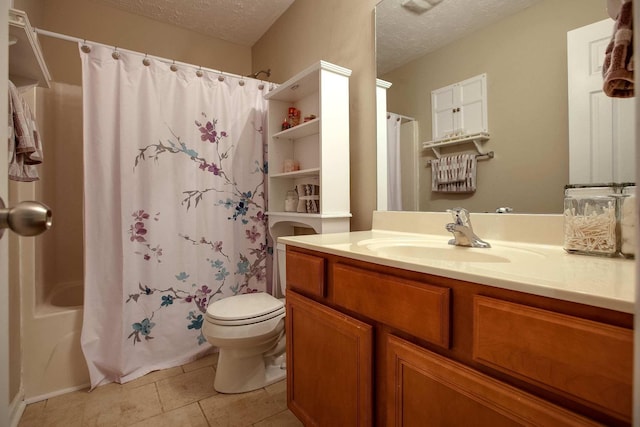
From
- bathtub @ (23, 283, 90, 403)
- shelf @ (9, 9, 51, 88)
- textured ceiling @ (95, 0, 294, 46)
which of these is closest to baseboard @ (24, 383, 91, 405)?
bathtub @ (23, 283, 90, 403)

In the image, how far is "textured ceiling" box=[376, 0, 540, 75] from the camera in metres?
1.21

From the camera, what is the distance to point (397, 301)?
835 mm

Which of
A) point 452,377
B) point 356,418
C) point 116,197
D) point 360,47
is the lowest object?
point 356,418

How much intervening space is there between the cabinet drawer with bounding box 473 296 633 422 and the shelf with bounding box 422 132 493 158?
2.67 ft

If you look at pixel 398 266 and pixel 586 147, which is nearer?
pixel 398 266

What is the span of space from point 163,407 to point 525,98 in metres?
2.08

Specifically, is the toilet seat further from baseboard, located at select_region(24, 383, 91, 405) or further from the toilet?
baseboard, located at select_region(24, 383, 91, 405)

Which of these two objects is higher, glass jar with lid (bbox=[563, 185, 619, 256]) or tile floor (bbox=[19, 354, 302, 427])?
glass jar with lid (bbox=[563, 185, 619, 256])

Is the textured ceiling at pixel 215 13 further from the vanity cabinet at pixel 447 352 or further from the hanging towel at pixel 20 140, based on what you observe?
the vanity cabinet at pixel 447 352

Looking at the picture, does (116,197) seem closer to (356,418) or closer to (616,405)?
(356,418)

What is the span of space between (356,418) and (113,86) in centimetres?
204

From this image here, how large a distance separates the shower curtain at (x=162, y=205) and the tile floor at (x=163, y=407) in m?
0.13

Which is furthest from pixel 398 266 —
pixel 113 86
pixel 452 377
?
pixel 113 86

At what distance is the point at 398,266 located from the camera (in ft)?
2.73
